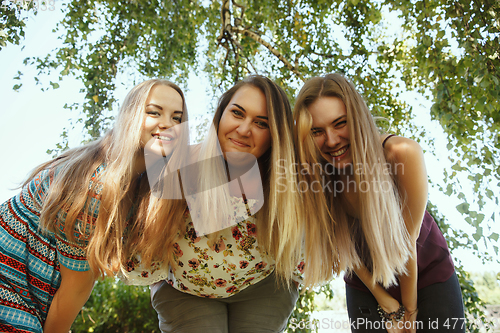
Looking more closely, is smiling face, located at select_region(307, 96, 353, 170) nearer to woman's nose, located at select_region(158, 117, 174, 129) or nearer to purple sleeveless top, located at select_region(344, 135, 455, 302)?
purple sleeveless top, located at select_region(344, 135, 455, 302)

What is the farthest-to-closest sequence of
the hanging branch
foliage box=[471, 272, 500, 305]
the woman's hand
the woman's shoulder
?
foliage box=[471, 272, 500, 305] < the hanging branch < the woman's hand < the woman's shoulder

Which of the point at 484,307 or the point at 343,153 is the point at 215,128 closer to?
the point at 343,153

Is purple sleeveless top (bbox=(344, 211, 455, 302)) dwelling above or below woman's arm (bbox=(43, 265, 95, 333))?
above

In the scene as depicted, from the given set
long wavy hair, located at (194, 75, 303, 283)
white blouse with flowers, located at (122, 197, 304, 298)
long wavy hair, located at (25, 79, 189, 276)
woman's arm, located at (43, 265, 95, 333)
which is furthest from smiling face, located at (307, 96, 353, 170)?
woman's arm, located at (43, 265, 95, 333)

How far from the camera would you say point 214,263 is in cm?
129

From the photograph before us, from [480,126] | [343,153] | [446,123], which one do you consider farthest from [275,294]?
[480,126]

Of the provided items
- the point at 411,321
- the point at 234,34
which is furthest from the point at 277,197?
the point at 234,34

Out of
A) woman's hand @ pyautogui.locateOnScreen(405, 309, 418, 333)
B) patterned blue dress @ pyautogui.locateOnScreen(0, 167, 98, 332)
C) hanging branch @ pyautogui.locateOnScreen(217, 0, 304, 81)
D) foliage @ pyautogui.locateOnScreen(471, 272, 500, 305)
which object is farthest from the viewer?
foliage @ pyautogui.locateOnScreen(471, 272, 500, 305)

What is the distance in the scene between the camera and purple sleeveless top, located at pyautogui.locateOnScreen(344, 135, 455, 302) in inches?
52.3

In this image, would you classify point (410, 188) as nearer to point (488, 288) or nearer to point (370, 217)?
point (370, 217)

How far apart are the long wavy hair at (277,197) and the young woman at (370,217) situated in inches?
2.4

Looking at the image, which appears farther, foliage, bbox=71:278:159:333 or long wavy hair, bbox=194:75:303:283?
foliage, bbox=71:278:159:333

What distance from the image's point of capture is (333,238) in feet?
4.53

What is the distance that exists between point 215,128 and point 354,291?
105cm
